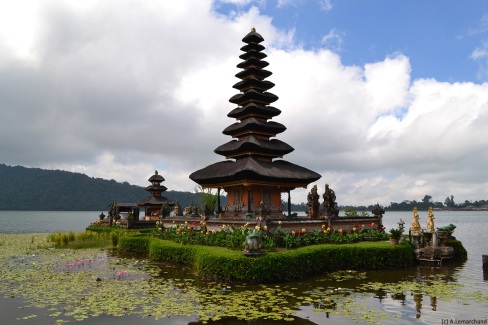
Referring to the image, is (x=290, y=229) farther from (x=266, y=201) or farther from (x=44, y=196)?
(x=44, y=196)

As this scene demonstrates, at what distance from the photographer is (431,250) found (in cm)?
2066

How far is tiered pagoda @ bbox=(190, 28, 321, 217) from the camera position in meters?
26.1

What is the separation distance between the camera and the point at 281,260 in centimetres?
1526

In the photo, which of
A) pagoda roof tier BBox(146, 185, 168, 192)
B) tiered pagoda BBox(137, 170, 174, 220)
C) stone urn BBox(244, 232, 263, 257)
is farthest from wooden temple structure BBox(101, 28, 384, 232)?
pagoda roof tier BBox(146, 185, 168, 192)

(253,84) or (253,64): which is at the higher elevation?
(253,64)

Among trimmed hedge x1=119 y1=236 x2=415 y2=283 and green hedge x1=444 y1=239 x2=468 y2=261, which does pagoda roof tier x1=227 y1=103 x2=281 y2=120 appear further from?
green hedge x1=444 y1=239 x2=468 y2=261

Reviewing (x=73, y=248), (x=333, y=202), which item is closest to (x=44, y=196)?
(x=73, y=248)

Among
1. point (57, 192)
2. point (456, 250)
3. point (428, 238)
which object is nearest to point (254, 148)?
point (428, 238)

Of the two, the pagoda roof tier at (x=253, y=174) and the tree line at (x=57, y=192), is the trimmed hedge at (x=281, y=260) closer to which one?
the pagoda roof tier at (x=253, y=174)

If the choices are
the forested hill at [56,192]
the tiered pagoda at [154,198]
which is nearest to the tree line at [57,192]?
the forested hill at [56,192]

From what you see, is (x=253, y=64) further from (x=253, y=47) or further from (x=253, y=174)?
(x=253, y=174)

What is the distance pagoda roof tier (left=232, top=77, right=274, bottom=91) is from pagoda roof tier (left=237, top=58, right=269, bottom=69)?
1498 mm

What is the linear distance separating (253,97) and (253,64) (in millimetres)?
3450

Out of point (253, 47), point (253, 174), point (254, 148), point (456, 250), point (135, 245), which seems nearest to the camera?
point (456, 250)
